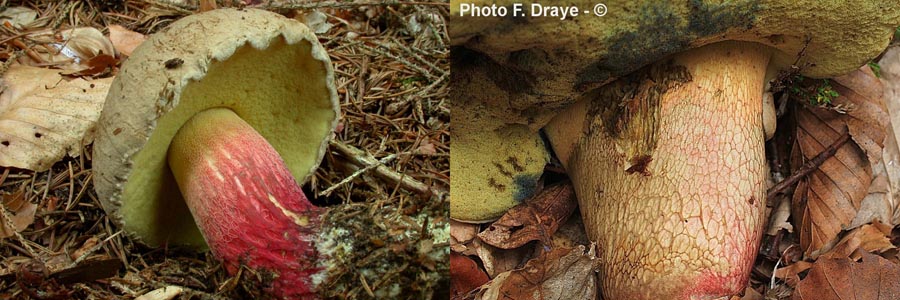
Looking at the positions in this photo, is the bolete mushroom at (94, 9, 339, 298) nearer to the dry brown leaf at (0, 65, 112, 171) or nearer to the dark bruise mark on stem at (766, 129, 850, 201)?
the dry brown leaf at (0, 65, 112, 171)

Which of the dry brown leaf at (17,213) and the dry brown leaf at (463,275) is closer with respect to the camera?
the dry brown leaf at (463,275)

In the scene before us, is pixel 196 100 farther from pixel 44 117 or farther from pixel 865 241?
pixel 865 241

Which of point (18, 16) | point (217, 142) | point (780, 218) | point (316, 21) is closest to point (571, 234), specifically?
point (780, 218)

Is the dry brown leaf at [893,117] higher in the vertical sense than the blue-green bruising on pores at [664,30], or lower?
lower

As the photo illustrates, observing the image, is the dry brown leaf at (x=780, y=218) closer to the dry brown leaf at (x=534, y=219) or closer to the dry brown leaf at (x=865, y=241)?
the dry brown leaf at (x=865, y=241)

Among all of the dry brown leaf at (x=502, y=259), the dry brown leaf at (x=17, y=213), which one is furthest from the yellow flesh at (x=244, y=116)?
the dry brown leaf at (x=502, y=259)
